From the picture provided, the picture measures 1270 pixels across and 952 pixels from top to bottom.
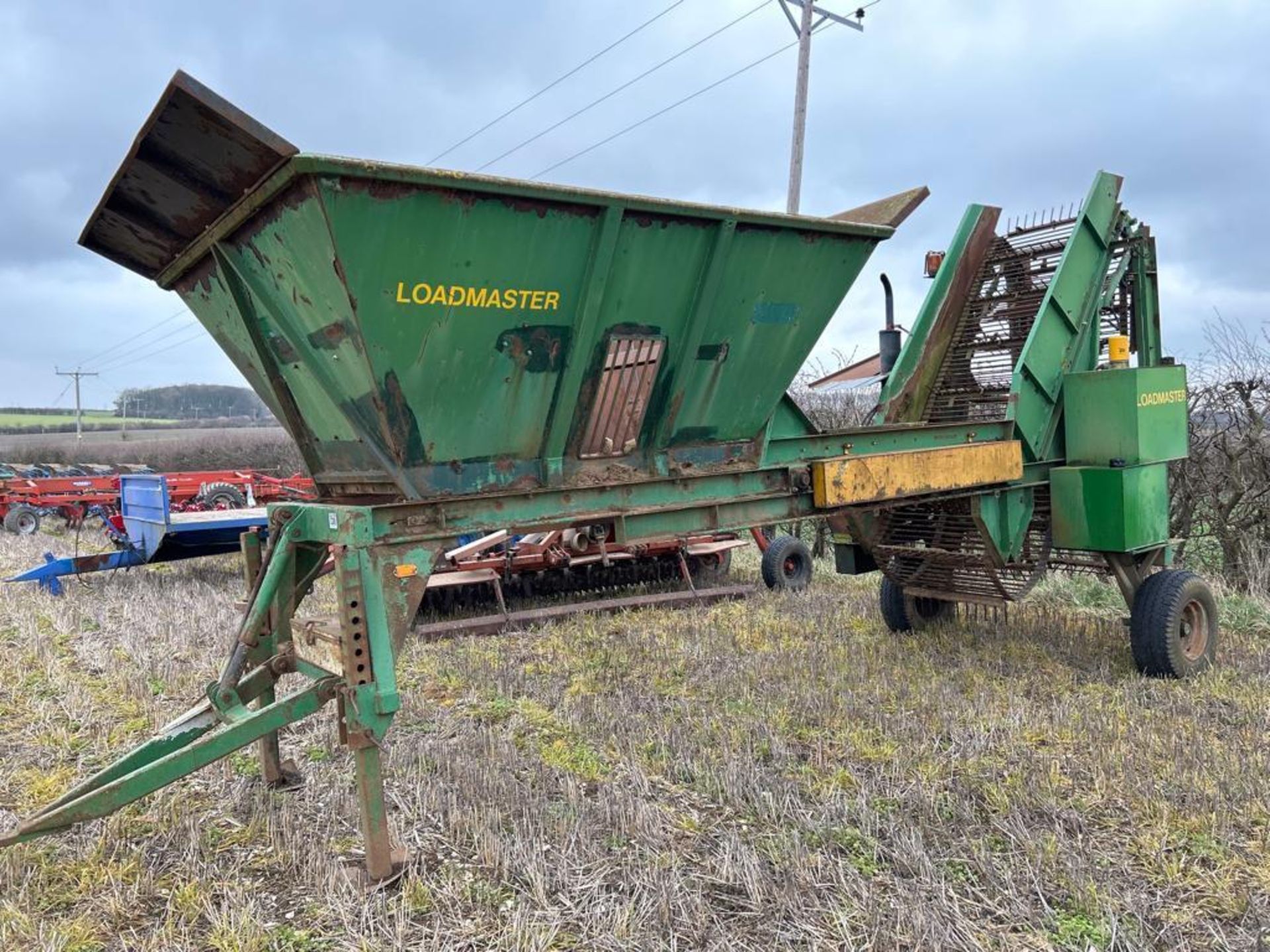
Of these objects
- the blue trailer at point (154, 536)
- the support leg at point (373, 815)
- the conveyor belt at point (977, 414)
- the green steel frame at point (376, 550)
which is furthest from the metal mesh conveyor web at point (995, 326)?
the blue trailer at point (154, 536)

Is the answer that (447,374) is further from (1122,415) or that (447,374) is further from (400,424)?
(1122,415)

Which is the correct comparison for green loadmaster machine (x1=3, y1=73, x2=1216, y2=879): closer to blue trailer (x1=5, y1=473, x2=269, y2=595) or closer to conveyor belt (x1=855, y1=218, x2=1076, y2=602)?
conveyor belt (x1=855, y1=218, x2=1076, y2=602)

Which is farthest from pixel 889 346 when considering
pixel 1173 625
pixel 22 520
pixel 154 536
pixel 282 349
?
pixel 22 520

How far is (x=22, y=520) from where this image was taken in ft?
48.3

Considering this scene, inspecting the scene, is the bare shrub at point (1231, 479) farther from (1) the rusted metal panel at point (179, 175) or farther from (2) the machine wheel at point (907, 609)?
(1) the rusted metal panel at point (179, 175)

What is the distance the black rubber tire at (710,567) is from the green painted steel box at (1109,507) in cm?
403

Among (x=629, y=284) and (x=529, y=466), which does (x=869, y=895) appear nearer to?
(x=529, y=466)

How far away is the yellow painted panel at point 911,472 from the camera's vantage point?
13.9ft

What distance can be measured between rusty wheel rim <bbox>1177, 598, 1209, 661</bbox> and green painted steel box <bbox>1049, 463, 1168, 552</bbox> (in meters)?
0.44

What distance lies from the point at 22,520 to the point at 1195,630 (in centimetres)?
1604

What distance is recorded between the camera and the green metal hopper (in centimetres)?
296

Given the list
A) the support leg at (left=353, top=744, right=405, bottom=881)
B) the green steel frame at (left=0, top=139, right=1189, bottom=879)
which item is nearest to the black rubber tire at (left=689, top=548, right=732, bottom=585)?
the green steel frame at (left=0, top=139, right=1189, bottom=879)

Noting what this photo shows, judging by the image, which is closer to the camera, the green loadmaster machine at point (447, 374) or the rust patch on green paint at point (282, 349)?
the green loadmaster machine at point (447, 374)

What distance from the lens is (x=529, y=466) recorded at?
3.63 metres
